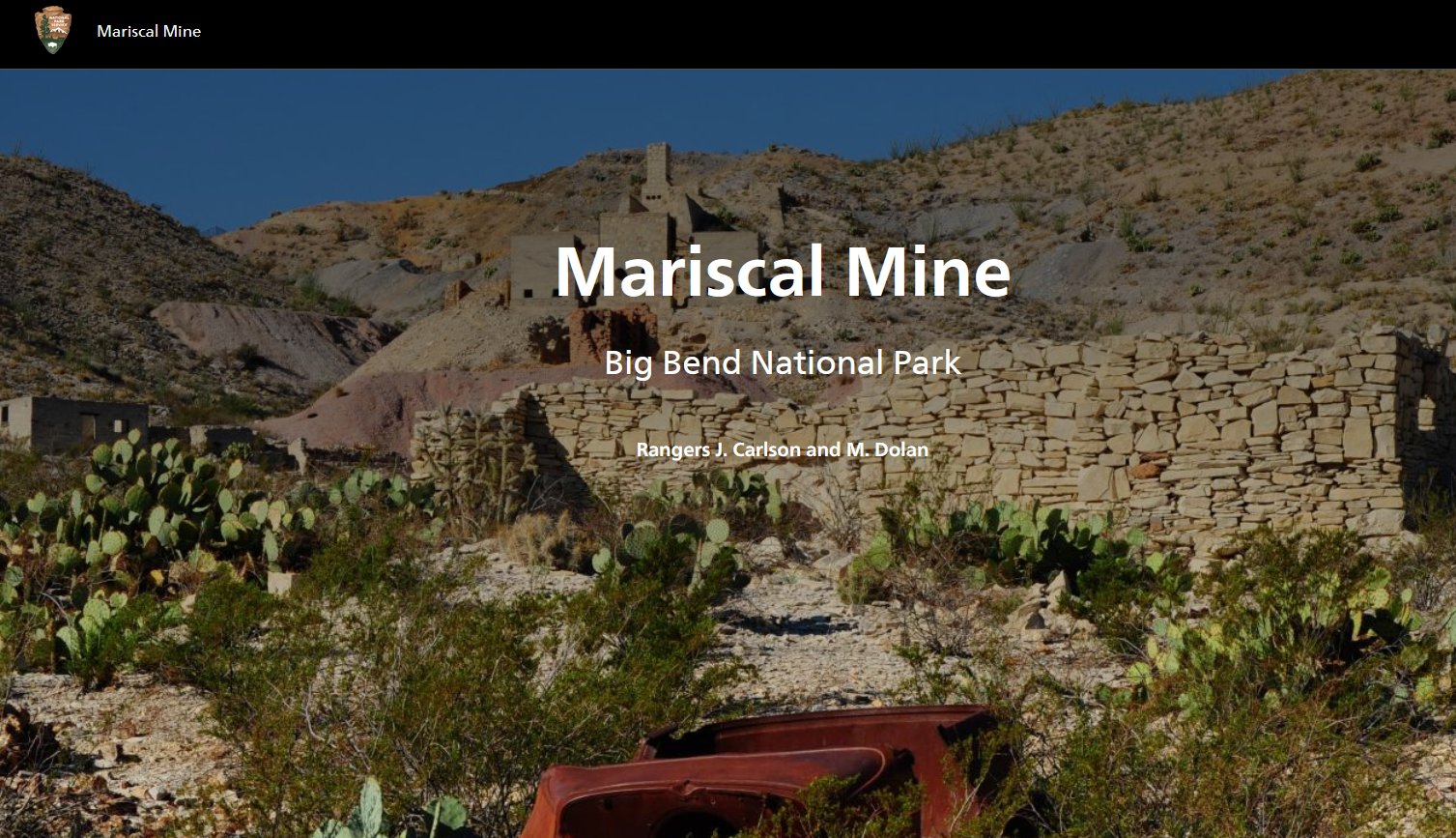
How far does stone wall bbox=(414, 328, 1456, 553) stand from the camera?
39.2ft

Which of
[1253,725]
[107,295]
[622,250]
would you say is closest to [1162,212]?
[622,250]

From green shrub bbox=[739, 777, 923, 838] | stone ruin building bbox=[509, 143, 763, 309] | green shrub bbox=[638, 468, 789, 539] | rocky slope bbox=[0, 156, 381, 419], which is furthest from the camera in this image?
stone ruin building bbox=[509, 143, 763, 309]

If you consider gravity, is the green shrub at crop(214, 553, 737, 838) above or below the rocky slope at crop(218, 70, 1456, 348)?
below

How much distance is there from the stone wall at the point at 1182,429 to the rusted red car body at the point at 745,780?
A: 7972 mm

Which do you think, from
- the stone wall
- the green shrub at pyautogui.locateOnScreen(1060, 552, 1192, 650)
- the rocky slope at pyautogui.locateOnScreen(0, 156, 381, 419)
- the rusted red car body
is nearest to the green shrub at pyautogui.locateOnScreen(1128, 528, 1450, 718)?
the green shrub at pyautogui.locateOnScreen(1060, 552, 1192, 650)

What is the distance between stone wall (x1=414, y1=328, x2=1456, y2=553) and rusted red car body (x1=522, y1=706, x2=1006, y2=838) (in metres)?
7.97

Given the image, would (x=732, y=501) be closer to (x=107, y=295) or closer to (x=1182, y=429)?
(x=1182, y=429)

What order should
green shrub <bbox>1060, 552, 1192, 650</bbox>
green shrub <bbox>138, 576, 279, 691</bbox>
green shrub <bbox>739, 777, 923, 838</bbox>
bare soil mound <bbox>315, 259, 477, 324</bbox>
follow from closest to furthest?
1. green shrub <bbox>739, 777, 923, 838</bbox>
2. green shrub <bbox>138, 576, 279, 691</bbox>
3. green shrub <bbox>1060, 552, 1192, 650</bbox>
4. bare soil mound <bbox>315, 259, 477, 324</bbox>

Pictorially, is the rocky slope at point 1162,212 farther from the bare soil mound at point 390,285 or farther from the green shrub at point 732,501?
the green shrub at point 732,501

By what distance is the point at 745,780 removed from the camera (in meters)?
4.35

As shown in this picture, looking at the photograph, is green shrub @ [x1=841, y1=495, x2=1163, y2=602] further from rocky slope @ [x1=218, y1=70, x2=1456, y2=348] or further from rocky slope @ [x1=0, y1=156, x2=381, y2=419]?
rocky slope @ [x1=0, y1=156, x2=381, y2=419]

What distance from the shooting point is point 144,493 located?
11.2m
